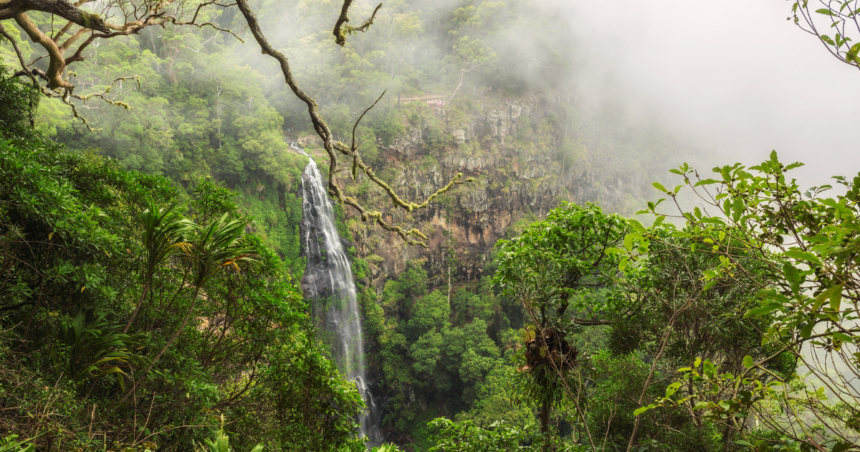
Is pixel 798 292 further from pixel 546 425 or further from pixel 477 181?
pixel 477 181

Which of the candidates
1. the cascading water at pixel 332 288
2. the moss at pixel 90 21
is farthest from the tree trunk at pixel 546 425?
the cascading water at pixel 332 288

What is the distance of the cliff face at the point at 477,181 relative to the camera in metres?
27.0

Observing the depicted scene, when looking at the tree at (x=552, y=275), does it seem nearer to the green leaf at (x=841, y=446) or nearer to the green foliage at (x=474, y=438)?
the green foliage at (x=474, y=438)

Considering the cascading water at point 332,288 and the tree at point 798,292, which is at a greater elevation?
the cascading water at point 332,288

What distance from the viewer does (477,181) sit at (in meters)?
32.2

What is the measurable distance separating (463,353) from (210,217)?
64.0 ft

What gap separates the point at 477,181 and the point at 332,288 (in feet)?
52.3

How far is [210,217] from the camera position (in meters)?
3.88

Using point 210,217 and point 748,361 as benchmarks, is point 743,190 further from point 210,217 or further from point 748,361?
point 210,217

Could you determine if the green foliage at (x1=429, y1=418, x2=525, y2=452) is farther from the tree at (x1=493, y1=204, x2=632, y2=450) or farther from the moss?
the moss

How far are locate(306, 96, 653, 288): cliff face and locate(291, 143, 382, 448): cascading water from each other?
7.00 ft

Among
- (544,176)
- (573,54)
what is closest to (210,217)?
(544,176)

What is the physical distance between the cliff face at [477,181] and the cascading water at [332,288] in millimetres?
2135

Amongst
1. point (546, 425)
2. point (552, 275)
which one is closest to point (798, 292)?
point (552, 275)
